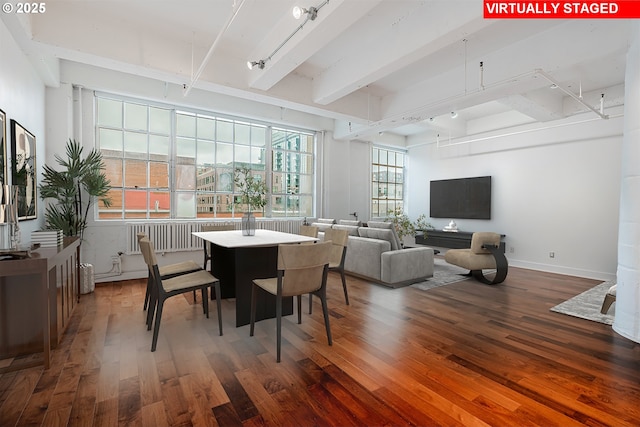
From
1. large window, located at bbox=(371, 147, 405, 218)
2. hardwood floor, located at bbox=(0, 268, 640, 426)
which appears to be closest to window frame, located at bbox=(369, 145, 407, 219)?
large window, located at bbox=(371, 147, 405, 218)

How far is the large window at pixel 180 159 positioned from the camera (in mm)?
5020

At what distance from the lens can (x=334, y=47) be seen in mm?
Result: 4074

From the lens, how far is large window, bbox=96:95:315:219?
5.02 m

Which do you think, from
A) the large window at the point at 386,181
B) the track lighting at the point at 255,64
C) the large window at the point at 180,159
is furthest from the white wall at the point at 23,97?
the large window at the point at 386,181

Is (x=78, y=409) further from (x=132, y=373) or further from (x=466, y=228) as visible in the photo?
(x=466, y=228)

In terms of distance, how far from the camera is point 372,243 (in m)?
4.66

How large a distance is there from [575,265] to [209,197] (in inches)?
268

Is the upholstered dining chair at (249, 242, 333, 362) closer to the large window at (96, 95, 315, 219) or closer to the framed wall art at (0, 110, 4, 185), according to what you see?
the framed wall art at (0, 110, 4, 185)

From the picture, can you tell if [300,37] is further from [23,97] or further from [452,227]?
[452,227]

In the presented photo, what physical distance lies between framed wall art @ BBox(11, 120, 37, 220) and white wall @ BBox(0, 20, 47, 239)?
0.30ft

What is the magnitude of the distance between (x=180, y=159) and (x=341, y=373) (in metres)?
4.76

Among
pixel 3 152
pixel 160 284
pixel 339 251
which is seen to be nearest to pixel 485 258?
pixel 339 251

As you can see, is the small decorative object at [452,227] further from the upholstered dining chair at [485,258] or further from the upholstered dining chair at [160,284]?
the upholstered dining chair at [160,284]

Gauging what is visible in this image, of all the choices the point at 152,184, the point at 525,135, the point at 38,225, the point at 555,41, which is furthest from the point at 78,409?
the point at 525,135
